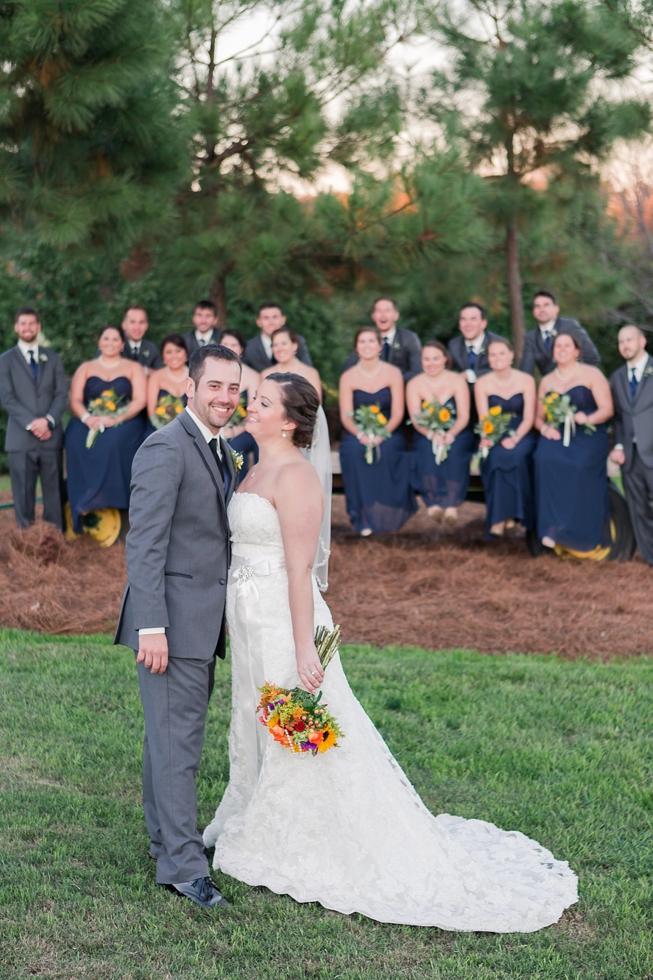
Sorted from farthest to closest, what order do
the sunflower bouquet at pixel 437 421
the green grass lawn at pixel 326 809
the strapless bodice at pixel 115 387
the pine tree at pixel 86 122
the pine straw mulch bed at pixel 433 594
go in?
the strapless bodice at pixel 115 387, the sunflower bouquet at pixel 437 421, the pine tree at pixel 86 122, the pine straw mulch bed at pixel 433 594, the green grass lawn at pixel 326 809

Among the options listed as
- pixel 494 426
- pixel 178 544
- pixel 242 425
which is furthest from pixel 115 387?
pixel 178 544

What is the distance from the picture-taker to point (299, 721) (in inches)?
143

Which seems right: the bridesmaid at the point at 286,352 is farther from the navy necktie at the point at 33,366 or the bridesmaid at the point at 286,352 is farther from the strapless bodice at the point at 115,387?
the navy necktie at the point at 33,366

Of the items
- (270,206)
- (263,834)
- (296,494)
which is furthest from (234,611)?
(270,206)

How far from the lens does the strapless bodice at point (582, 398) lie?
9156 mm

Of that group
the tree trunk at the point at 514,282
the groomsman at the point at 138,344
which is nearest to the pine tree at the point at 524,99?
the tree trunk at the point at 514,282

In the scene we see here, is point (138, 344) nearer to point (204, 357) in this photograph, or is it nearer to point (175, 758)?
point (204, 357)

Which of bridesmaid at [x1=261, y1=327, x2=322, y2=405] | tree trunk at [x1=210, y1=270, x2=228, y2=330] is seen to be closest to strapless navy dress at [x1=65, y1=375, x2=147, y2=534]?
bridesmaid at [x1=261, y1=327, x2=322, y2=405]

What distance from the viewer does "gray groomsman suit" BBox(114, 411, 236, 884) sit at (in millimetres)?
3598

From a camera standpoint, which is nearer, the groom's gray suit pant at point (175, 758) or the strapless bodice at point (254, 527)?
the groom's gray suit pant at point (175, 758)

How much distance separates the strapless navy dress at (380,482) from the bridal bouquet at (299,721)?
5767mm

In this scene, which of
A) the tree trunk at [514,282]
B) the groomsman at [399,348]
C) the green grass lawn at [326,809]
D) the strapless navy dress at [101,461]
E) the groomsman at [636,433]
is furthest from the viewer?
the tree trunk at [514,282]

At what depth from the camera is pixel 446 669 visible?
20.7 feet

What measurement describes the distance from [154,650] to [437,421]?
6.12 m
